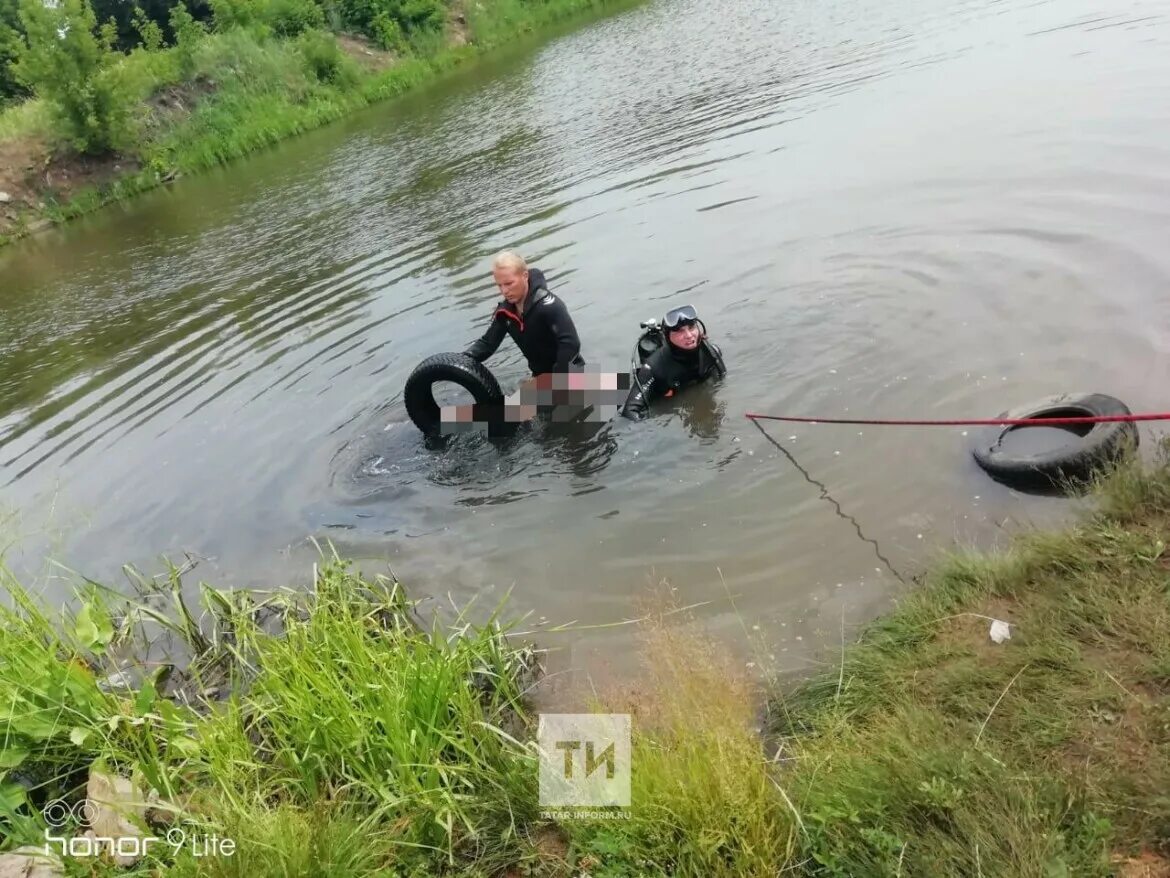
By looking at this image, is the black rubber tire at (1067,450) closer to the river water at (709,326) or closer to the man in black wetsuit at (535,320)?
the river water at (709,326)

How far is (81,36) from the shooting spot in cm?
2847

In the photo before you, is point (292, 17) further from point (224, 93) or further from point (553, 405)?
point (553, 405)

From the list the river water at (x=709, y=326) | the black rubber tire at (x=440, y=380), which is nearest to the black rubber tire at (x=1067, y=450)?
the river water at (x=709, y=326)

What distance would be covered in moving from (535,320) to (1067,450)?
4.18 m

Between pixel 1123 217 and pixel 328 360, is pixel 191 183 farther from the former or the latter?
pixel 1123 217

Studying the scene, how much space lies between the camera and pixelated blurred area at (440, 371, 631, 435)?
23.6 feet

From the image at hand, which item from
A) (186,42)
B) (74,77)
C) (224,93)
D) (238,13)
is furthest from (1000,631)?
(238,13)

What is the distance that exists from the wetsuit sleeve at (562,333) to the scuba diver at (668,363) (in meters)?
0.61

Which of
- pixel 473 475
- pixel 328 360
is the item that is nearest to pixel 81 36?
pixel 328 360

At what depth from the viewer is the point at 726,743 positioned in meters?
3.17

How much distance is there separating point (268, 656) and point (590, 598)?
1.99 meters

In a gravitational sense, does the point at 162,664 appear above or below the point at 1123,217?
above

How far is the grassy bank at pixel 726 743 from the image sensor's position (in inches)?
107

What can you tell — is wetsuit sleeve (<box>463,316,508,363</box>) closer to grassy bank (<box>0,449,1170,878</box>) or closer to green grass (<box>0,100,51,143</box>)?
grassy bank (<box>0,449,1170,878</box>)
